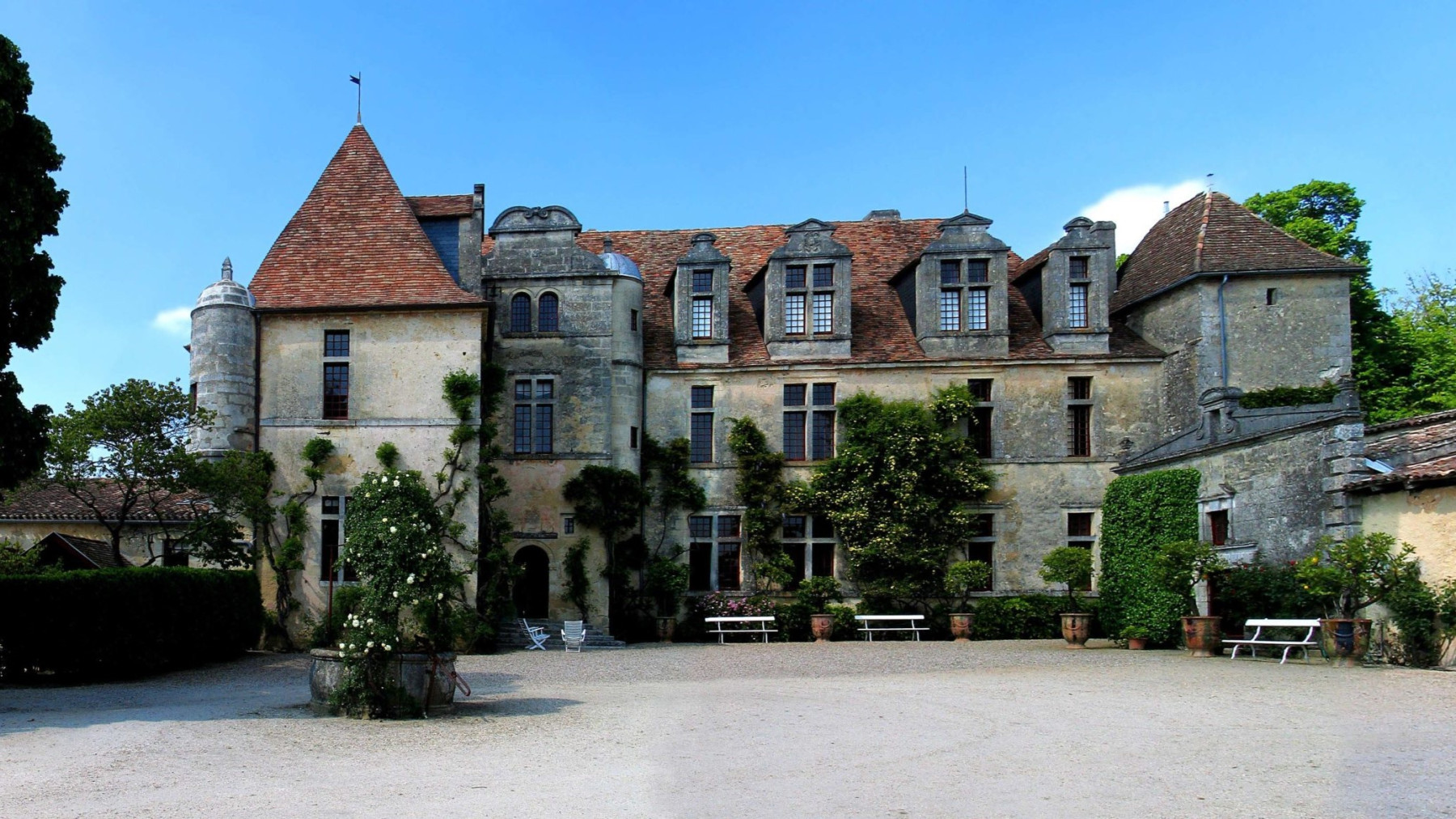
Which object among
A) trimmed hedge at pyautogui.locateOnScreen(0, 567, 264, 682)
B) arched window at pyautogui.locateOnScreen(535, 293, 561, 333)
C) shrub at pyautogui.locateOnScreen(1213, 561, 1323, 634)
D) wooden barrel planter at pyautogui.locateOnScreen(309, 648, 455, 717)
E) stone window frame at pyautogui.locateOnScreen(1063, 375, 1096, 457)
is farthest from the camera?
stone window frame at pyautogui.locateOnScreen(1063, 375, 1096, 457)

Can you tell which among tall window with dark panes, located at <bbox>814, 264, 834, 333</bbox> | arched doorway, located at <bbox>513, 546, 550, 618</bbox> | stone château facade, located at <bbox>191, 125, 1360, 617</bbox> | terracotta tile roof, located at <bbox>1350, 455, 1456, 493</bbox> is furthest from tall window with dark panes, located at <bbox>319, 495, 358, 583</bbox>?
terracotta tile roof, located at <bbox>1350, 455, 1456, 493</bbox>

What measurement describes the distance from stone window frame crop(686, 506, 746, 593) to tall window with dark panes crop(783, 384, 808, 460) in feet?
6.36

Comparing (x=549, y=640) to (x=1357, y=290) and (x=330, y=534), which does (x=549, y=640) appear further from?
(x=1357, y=290)

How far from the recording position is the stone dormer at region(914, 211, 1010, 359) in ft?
90.8

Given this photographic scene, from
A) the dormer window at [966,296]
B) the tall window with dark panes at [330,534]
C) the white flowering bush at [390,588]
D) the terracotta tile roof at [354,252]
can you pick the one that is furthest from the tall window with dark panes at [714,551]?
the white flowering bush at [390,588]

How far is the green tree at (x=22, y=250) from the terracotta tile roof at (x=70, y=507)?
Answer: 41.8ft

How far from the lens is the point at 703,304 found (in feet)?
92.8

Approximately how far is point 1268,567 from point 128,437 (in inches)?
815

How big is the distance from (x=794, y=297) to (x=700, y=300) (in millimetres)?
2366

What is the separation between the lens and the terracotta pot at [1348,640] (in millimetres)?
17328

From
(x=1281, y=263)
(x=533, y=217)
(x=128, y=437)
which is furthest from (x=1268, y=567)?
(x=128, y=437)

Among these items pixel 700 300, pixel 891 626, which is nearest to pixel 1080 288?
pixel 700 300

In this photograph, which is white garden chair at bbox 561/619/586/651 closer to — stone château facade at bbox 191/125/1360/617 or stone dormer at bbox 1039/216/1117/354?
stone château facade at bbox 191/125/1360/617

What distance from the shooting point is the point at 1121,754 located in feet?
33.2
